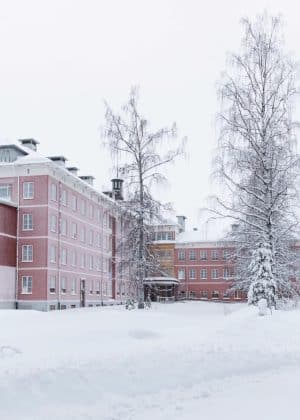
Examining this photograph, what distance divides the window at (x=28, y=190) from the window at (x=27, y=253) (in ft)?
13.2

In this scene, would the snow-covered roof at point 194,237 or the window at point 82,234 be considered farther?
the snow-covered roof at point 194,237

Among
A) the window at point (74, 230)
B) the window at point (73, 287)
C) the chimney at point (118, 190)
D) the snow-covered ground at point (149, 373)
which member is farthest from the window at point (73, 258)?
the snow-covered ground at point (149, 373)

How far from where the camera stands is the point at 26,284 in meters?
47.5

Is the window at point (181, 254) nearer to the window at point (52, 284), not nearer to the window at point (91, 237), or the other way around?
the window at point (91, 237)

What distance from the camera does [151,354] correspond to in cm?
1401

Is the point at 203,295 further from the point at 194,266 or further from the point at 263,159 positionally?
the point at 263,159

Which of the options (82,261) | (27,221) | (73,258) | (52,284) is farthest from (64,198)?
(82,261)

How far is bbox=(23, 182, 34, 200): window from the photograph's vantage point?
1895 inches

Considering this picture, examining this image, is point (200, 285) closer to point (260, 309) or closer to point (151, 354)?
point (260, 309)

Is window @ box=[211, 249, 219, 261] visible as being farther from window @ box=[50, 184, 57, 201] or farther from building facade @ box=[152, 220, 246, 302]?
window @ box=[50, 184, 57, 201]

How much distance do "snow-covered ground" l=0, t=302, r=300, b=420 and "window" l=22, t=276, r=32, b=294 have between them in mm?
28669

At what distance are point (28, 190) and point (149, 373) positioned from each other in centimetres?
3765

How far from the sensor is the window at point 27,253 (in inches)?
1884

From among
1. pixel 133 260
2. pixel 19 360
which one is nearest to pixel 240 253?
pixel 133 260
